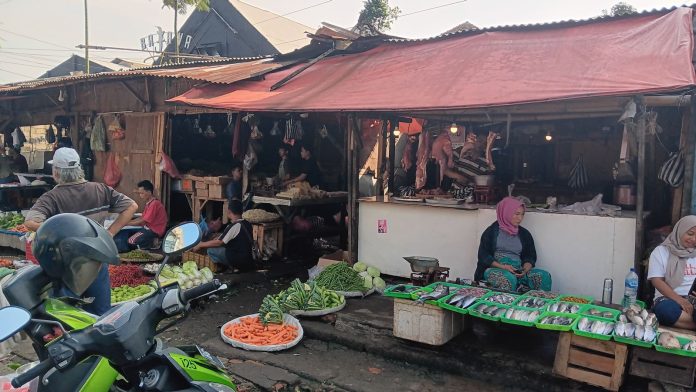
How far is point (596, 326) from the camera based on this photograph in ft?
13.7

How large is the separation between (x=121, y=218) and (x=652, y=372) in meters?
4.73

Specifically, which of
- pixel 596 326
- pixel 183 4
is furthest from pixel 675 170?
pixel 183 4

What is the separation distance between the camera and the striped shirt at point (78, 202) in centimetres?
446

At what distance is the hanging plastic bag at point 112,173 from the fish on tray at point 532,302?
942 cm

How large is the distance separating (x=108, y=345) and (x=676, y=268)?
190 inches

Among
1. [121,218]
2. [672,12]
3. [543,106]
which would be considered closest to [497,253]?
[543,106]

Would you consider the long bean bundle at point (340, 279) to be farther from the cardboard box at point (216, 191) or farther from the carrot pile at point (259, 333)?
the cardboard box at point (216, 191)

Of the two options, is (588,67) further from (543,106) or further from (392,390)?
(392,390)

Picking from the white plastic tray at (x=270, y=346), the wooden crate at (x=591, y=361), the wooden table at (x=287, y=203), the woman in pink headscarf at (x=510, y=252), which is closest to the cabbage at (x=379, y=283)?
the woman in pink headscarf at (x=510, y=252)

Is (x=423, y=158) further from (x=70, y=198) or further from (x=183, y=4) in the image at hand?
(x=183, y=4)

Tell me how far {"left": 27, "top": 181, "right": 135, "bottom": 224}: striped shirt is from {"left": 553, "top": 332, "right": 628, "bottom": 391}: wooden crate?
13.6ft

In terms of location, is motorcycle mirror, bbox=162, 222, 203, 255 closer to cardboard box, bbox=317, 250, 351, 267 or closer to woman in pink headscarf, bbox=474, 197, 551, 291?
woman in pink headscarf, bbox=474, 197, 551, 291

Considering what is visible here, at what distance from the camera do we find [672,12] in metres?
5.80

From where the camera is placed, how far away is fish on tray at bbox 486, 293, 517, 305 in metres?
4.83
